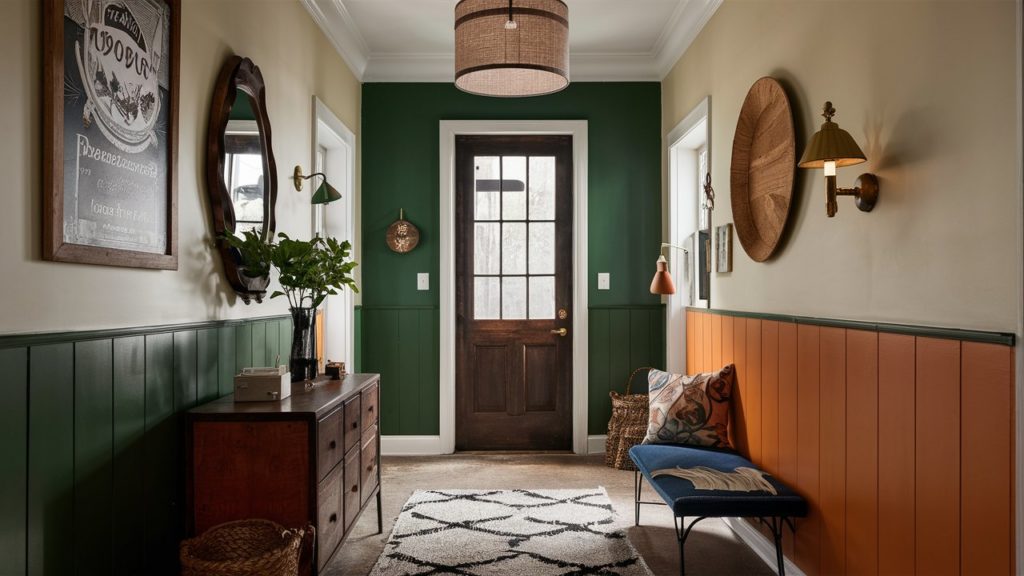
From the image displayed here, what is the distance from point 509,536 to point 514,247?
2.34m

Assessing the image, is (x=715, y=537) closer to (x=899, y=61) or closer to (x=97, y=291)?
(x=899, y=61)

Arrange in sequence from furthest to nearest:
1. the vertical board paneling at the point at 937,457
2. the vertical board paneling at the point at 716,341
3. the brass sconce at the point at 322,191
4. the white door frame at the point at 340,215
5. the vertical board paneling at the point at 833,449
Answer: the white door frame at the point at 340,215, the vertical board paneling at the point at 716,341, the brass sconce at the point at 322,191, the vertical board paneling at the point at 833,449, the vertical board paneling at the point at 937,457

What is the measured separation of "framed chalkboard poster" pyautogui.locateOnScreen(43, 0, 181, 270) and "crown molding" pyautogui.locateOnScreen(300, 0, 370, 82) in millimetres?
1711

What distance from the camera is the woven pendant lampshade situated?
2740 mm

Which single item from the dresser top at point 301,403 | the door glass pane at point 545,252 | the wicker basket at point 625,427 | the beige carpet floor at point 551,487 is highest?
the door glass pane at point 545,252

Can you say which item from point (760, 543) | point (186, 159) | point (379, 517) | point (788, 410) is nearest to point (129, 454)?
point (186, 159)

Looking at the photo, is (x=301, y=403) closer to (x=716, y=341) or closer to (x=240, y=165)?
(x=240, y=165)

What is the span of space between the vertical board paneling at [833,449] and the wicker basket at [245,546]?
1734 mm

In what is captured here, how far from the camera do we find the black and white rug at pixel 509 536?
2945mm

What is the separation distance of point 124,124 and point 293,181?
1542 millimetres

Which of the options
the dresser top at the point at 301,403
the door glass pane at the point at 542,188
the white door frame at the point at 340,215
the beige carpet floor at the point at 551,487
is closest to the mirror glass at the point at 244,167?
the dresser top at the point at 301,403

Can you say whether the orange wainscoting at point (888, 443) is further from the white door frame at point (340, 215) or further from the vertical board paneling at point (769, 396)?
the white door frame at point (340, 215)

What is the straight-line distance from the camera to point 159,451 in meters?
2.24

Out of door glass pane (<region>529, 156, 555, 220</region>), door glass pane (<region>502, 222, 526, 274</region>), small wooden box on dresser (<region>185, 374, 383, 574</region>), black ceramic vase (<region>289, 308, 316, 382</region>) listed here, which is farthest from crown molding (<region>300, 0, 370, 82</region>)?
small wooden box on dresser (<region>185, 374, 383, 574</region>)
